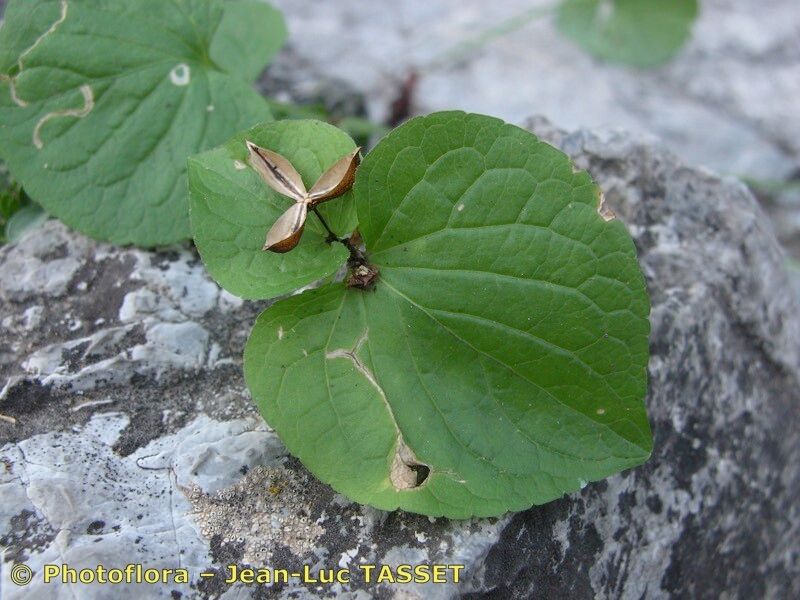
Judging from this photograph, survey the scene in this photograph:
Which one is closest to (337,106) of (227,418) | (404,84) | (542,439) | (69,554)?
(404,84)

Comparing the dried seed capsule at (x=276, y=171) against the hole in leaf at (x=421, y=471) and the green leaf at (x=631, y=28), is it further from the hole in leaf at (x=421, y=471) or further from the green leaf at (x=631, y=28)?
the green leaf at (x=631, y=28)

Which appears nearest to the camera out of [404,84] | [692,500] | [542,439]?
[542,439]

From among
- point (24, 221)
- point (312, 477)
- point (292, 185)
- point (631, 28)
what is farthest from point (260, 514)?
point (631, 28)

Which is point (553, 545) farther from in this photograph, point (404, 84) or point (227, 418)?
point (404, 84)

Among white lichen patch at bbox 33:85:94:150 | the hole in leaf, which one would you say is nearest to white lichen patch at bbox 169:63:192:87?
white lichen patch at bbox 33:85:94:150

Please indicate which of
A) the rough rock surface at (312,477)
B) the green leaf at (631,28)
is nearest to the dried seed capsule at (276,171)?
the rough rock surface at (312,477)

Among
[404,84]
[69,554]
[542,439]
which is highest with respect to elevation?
[542,439]
